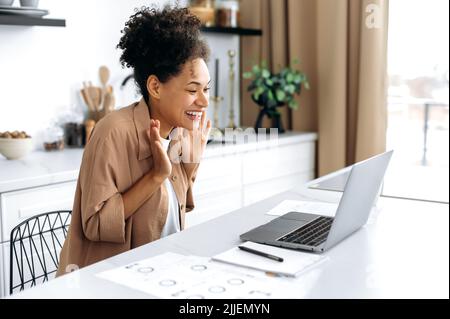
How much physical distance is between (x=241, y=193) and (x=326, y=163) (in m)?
0.69

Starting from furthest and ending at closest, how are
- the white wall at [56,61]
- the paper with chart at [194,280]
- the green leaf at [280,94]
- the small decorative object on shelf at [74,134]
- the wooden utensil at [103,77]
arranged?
the green leaf at [280,94]
the wooden utensil at [103,77]
the small decorative object on shelf at [74,134]
the white wall at [56,61]
the paper with chart at [194,280]

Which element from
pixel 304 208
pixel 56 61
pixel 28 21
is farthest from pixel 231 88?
pixel 304 208

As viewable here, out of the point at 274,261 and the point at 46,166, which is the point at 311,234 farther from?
the point at 46,166

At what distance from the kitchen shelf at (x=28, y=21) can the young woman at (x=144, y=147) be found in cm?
108

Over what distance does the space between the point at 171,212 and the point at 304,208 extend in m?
0.42

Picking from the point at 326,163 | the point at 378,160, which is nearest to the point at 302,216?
the point at 378,160

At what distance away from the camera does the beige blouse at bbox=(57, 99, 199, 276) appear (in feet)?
4.99

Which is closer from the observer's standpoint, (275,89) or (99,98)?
(99,98)

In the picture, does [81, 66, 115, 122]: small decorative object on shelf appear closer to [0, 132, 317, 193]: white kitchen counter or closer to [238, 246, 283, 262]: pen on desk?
[0, 132, 317, 193]: white kitchen counter

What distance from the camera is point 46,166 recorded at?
2.48 meters

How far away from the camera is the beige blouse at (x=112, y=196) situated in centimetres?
152

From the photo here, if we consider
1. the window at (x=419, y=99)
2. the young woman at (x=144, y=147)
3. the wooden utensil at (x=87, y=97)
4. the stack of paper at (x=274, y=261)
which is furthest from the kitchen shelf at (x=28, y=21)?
the window at (x=419, y=99)

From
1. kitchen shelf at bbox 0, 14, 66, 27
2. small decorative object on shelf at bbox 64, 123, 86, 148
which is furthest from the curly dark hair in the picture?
small decorative object on shelf at bbox 64, 123, 86, 148

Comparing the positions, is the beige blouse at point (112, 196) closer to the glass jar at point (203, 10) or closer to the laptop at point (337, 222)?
the laptop at point (337, 222)
